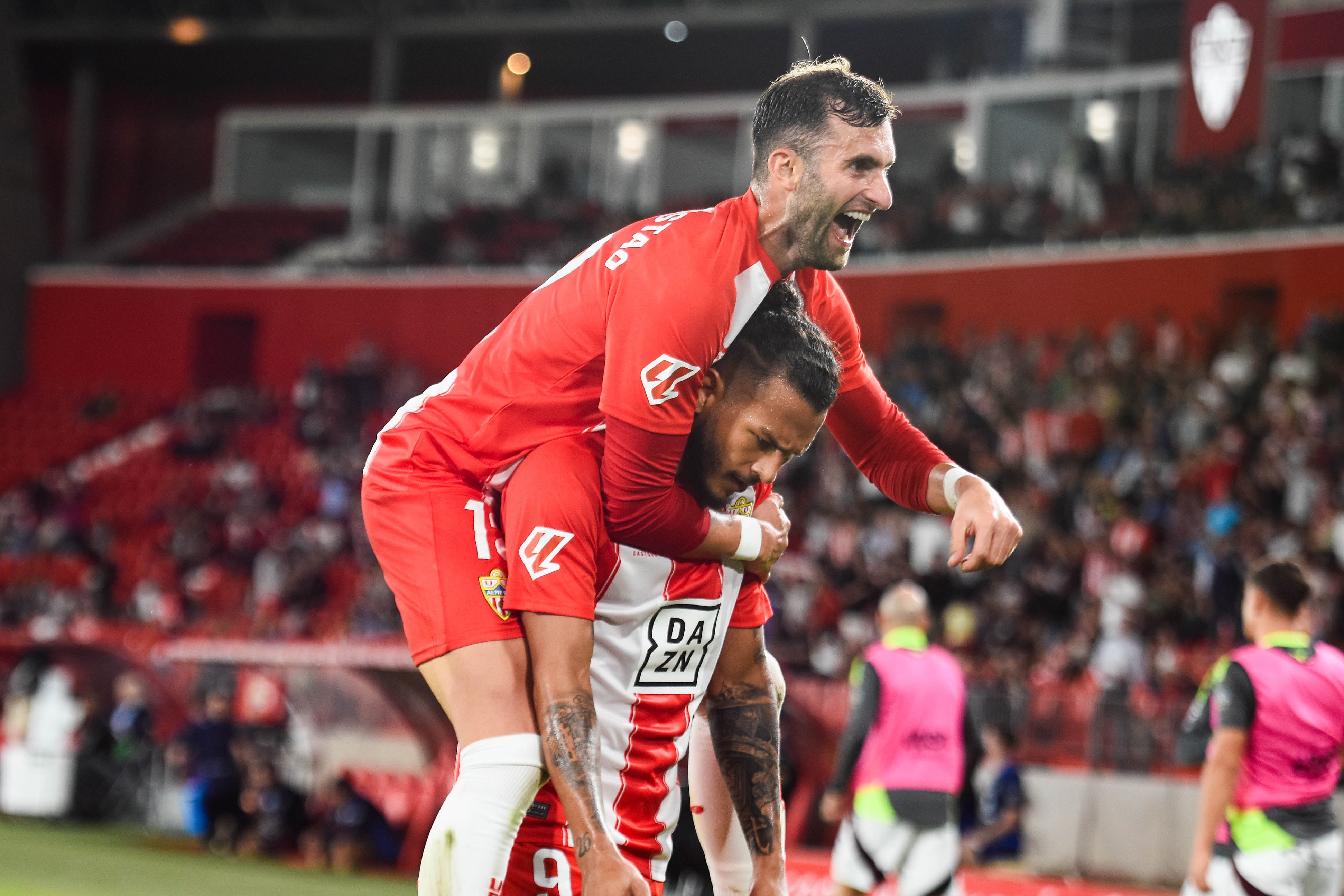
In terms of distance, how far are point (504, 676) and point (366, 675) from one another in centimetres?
985

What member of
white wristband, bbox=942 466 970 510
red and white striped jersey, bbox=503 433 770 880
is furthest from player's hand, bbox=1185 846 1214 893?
red and white striped jersey, bbox=503 433 770 880

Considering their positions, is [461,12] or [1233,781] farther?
[461,12]

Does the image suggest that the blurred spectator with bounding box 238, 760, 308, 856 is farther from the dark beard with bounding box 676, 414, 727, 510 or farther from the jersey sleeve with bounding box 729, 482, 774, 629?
the dark beard with bounding box 676, 414, 727, 510

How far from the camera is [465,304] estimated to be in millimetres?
26500

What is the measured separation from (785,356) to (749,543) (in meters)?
0.47

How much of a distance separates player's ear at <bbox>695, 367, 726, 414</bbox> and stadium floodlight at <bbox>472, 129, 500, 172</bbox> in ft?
89.5

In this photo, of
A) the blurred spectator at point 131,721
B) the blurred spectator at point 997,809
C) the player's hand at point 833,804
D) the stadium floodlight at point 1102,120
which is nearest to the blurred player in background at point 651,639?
the player's hand at point 833,804

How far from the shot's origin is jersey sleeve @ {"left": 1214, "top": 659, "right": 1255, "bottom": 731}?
6.14 metres

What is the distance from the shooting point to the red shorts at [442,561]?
3.43 metres

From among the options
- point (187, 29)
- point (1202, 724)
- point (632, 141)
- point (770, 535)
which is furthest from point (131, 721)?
point (187, 29)

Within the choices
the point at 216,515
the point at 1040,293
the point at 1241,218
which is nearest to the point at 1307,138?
the point at 1241,218

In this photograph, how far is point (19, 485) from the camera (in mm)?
26734

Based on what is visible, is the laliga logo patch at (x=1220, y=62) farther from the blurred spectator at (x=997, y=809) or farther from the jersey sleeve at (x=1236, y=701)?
the jersey sleeve at (x=1236, y=701)

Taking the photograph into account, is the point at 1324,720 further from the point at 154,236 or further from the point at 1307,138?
the point at 154,236
